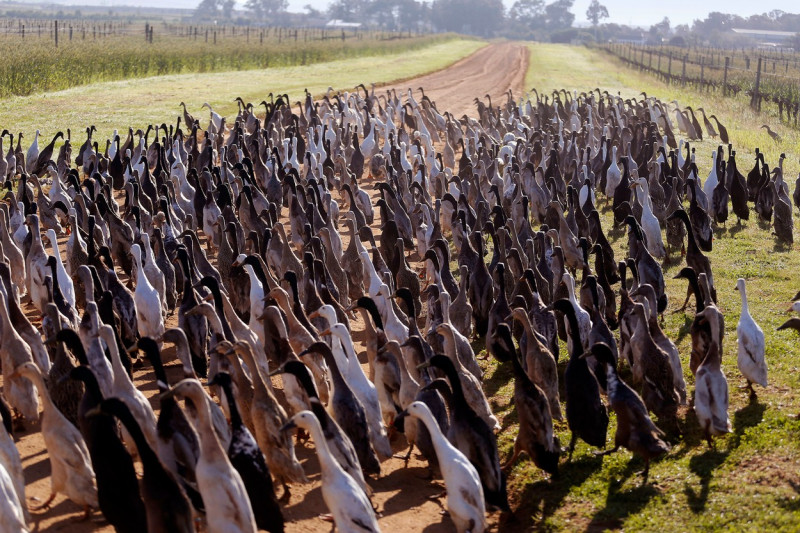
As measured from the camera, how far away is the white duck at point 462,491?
26.0 ft

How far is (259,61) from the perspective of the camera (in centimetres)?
6097

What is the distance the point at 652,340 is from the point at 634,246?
4818mm

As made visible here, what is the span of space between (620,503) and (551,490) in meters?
0.72

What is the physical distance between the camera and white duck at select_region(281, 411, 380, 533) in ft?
24.2

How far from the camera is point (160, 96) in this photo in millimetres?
40031

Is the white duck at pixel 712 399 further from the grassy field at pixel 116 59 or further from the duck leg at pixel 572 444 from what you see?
the grassy field at pixel 116 59

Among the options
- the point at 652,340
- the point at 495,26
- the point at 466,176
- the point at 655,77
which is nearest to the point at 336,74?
the point at 655,77

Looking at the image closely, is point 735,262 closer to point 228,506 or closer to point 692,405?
point 692,405

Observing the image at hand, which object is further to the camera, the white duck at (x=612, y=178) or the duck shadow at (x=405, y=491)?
the white duck at (x=612, y=178)

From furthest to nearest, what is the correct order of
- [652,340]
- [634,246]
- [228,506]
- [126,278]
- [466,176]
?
[466,176] → [126,278] → [634,246] → [652,340] → [228,506]

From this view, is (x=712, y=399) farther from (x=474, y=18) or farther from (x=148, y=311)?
(x=474, y=18)

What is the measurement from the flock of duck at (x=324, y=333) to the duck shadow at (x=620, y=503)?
1.05 ft

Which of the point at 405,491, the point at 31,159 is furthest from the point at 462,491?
the point at 31,159

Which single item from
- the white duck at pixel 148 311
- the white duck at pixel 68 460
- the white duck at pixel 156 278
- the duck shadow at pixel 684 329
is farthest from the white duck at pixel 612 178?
the white duck at pixel 68 460
